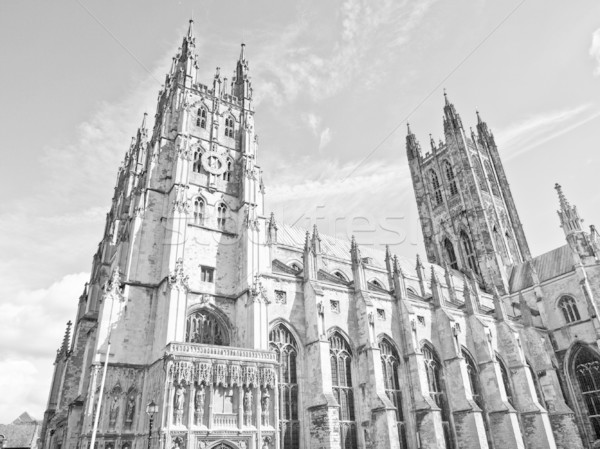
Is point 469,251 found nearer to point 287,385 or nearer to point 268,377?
point 287,385

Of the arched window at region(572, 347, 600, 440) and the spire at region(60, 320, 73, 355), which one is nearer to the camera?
the spire at region(60, 320, 73, 355)

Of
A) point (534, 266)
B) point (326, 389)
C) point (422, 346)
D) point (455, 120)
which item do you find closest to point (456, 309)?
point (422, 346)

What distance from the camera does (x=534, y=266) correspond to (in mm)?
52438

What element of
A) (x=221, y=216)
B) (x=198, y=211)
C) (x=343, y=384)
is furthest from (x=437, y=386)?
(x=198, y=211)

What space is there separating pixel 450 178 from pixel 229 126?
37.6 metres

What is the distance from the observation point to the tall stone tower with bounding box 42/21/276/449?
71.3 ft

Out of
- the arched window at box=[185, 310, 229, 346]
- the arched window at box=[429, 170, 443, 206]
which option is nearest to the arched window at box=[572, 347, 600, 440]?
the arched window at box=[429, 170, 443, 206]

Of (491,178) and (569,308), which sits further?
(491,178)

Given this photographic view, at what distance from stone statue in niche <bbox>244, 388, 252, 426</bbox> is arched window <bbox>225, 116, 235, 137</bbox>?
20867 millimetres

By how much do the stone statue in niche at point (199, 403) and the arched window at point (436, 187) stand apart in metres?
49.3

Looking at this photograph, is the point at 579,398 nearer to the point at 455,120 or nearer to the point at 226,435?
the point at 226,435

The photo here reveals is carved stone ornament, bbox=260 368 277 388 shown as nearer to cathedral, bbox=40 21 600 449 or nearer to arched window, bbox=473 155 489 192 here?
cathedral, bbox=40 21 600 449

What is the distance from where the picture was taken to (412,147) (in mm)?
70625

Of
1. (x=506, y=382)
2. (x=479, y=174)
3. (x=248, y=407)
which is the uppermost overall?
(x=479, y=174)
